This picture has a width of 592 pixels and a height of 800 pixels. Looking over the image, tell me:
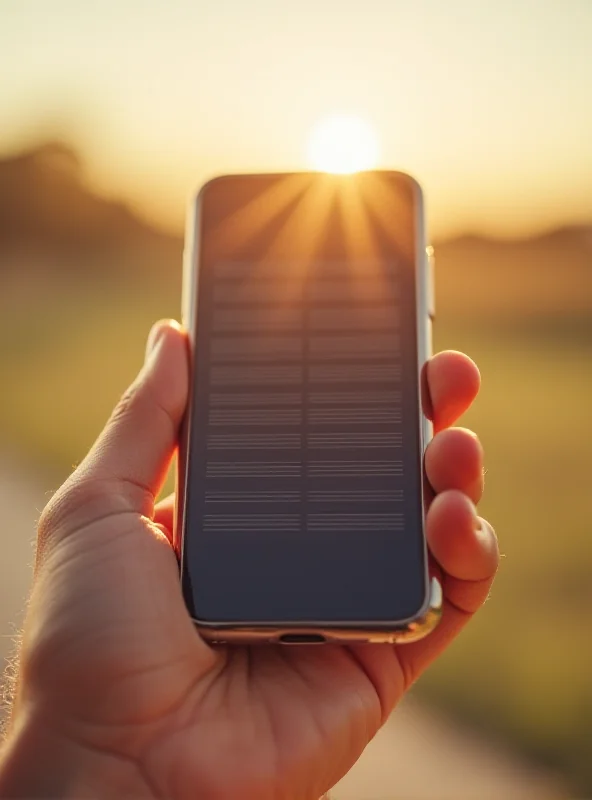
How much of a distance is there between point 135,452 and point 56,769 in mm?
730

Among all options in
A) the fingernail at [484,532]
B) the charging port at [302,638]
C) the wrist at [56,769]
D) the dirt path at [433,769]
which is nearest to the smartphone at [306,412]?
the charging port at [302,638]

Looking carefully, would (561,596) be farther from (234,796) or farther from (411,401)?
(234,796)

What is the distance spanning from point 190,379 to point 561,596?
3575mm

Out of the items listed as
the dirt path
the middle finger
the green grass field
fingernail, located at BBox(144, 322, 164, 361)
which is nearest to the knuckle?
fingernail, located at BBox(144, 322, 164, 361)

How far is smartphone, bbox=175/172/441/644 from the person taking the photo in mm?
2111

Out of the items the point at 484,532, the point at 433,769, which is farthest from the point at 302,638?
the point at 433,769

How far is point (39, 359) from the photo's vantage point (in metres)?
11.3

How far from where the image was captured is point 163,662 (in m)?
1.96

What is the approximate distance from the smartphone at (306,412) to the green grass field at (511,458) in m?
2.04

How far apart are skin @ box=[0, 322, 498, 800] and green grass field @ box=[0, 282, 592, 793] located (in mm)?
1956

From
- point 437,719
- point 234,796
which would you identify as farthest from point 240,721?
point 437,719

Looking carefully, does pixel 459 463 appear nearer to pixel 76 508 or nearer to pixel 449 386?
pixel 449 386

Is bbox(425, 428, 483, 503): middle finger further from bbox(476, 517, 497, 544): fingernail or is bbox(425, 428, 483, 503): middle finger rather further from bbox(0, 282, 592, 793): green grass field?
bbox(0, 282, 592, 793): green grass field

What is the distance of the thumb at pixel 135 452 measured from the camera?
2.15 metres
